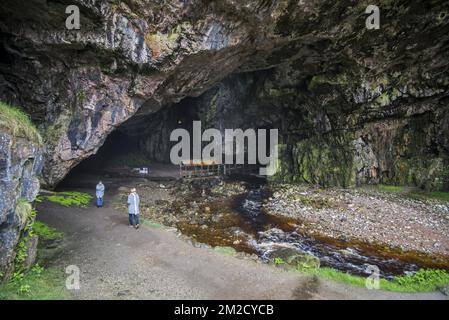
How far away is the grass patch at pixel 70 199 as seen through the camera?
1875 centimetres

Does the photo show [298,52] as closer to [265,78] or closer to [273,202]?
[265,78]

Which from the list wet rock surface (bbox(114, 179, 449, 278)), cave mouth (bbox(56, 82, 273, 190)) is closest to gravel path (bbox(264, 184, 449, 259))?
wet rock surface (bbox(114, 179, 449, 278))

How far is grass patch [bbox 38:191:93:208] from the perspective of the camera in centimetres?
1875

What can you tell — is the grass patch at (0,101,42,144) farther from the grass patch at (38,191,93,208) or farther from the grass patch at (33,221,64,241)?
the grass patch at (38,191,93,208)

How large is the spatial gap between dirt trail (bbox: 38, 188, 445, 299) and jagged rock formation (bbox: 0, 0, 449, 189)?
36.3 feet

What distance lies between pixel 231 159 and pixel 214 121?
20.0 feet

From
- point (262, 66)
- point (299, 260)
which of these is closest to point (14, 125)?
point (299, 260)

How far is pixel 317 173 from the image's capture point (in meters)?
29.5

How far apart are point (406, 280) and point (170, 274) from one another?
9948mm

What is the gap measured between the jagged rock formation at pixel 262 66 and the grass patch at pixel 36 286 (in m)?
12.8

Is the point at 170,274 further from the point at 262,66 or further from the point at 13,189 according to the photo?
the point at 262,66

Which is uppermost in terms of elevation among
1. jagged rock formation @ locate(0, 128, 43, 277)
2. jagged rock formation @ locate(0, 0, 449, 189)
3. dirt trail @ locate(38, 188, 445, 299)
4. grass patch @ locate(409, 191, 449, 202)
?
jagged rock formation @ locate(0, 0, 449, 189)

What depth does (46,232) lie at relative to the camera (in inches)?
553

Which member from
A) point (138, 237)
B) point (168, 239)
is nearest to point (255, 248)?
point (168, 239)
